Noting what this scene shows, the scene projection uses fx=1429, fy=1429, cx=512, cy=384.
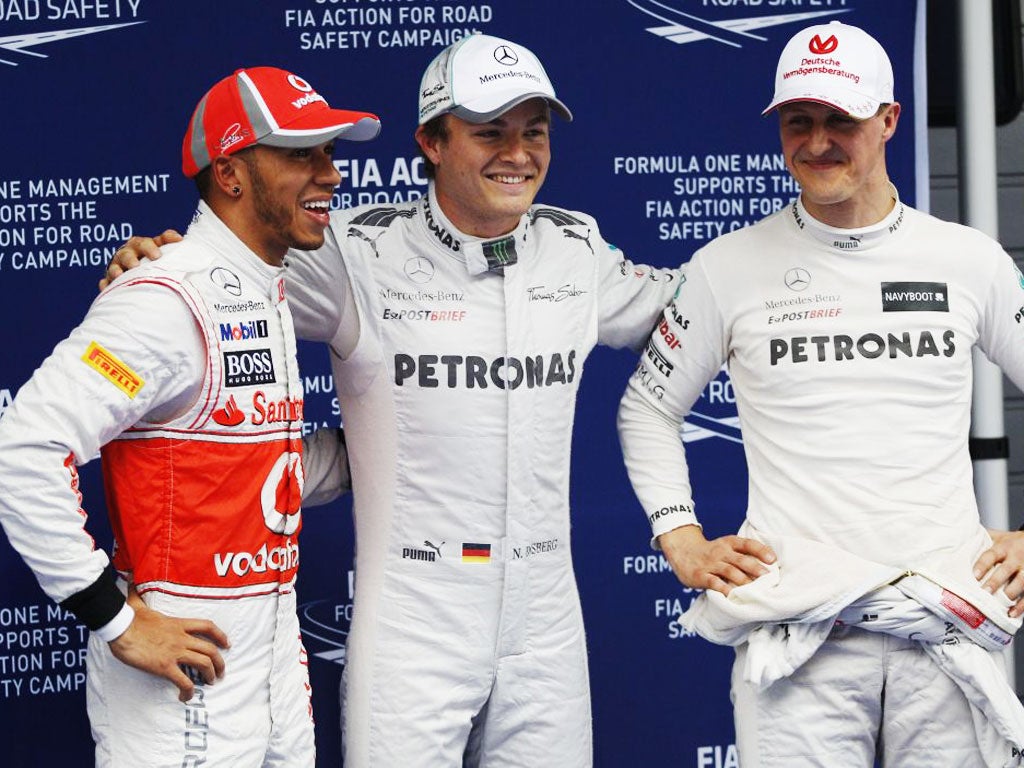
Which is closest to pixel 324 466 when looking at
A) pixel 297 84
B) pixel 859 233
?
pixel 297 84

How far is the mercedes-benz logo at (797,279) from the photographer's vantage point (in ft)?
8.47

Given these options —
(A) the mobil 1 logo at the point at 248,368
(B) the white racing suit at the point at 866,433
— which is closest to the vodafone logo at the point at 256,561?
(A) the mobil 1 logo at the point at 248,368

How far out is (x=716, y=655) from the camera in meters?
3.62

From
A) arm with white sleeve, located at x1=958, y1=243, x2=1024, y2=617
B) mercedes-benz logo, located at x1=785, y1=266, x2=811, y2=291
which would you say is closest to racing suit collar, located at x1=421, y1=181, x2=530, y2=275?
mercedes-benz logo, located at x1=785, y1=266, x2=811, y2=291

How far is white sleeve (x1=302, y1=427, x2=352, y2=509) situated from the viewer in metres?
2.81

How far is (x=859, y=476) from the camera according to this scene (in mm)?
2490

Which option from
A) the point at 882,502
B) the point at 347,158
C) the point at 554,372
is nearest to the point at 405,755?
the point at 554,372

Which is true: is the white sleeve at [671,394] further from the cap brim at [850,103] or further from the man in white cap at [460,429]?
the cap brim at [850,103]

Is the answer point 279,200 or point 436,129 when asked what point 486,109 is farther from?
point 279,200

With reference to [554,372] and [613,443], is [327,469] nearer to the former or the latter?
[554,372]

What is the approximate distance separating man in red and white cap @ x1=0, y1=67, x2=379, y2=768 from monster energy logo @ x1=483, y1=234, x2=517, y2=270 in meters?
0.34

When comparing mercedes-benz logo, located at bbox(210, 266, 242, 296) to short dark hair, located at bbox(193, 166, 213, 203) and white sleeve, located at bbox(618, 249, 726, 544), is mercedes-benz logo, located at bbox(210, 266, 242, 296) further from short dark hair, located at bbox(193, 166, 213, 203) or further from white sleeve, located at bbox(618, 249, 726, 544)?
white sleeve, located at bbox(618, 249, 726, 544)

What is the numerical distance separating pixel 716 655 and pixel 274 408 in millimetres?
1701

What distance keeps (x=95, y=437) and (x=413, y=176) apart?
148 centimetres
